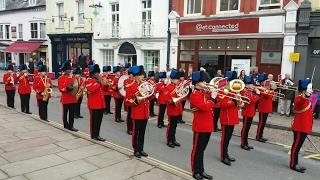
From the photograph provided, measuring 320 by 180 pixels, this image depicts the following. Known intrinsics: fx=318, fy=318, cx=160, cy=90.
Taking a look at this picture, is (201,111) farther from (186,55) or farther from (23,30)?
(23,30)

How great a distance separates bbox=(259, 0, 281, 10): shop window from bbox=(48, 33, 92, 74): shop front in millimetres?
13457

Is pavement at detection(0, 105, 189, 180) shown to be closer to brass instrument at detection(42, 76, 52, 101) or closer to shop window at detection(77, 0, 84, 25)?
brass instrument at detection(42, 76, 52, 101)

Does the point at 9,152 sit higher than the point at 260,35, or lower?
lower

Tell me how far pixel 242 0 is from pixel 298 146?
10.0m

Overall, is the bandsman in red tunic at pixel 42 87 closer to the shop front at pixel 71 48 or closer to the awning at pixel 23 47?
the shop front at pixel 71 48

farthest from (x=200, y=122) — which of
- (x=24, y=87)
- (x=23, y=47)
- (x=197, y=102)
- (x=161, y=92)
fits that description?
(x=23, y=47)

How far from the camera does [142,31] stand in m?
19.8

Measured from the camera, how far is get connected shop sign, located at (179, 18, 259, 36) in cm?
1490

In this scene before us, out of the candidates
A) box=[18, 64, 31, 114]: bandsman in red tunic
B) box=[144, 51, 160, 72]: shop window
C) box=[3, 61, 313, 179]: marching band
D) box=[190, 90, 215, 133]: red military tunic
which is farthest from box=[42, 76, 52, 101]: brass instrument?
box=[144, 51, 160, 72]: shop window

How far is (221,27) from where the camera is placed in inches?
625

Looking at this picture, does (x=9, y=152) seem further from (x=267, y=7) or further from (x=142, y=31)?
(x=142, y=31)

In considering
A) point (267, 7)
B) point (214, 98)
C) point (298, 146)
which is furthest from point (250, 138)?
point (267, 7)

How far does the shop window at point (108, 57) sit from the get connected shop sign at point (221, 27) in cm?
690

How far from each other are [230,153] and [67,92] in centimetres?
491
